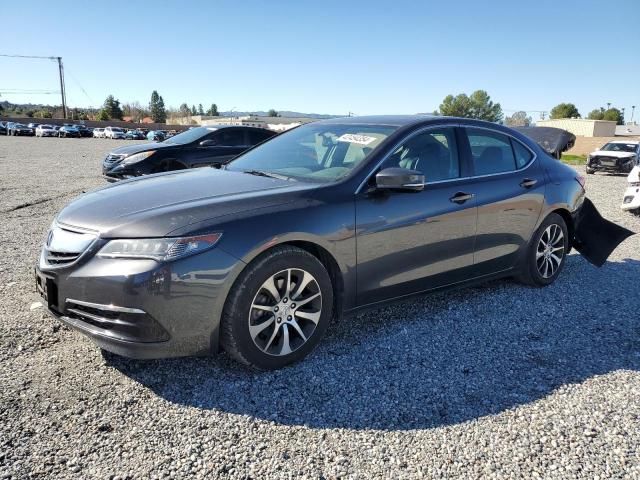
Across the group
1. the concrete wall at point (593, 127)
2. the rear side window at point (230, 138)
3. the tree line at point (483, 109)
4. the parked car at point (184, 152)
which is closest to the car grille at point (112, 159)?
the parked car at point (184, 152)

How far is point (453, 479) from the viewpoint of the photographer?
2.43 metres

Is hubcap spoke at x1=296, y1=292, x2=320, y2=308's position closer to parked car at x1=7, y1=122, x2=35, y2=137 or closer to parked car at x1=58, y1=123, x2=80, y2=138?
parked car at x1=7, y1=122, x2=35, y2=137

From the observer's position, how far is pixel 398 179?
3.58 metres

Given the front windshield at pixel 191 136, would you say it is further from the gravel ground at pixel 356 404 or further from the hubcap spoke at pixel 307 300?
the hubcap spoke at pixel 307 300

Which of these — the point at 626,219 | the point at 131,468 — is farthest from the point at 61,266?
the point at 626,219

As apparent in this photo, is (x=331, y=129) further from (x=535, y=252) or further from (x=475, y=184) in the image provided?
(x=535, y=252)

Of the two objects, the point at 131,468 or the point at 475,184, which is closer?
the point at 131,468

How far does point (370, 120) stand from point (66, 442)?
3.30m

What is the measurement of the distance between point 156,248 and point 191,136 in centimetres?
826

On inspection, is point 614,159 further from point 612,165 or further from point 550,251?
point 550,251

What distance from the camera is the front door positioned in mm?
3680

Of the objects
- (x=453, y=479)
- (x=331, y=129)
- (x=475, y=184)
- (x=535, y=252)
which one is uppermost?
(x=331, y=129)

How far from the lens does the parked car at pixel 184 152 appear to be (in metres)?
9.77

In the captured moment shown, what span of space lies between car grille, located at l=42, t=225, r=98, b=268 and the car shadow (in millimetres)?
743
